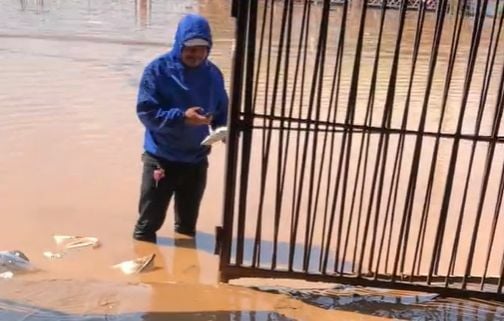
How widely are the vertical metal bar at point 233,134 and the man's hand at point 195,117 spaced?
0.61 metres

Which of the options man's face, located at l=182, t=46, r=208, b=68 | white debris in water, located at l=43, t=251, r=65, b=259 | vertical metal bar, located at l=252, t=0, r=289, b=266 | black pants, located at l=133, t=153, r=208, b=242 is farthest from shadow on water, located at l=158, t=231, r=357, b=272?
man's face, located at l=182, t=46, r=208, b=68

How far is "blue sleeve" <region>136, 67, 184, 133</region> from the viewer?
13.7 feet

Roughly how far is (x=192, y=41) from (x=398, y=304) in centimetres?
177

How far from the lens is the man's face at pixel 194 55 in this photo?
419cm

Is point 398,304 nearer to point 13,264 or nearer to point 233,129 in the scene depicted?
point 233,129

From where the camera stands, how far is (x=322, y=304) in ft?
12.3

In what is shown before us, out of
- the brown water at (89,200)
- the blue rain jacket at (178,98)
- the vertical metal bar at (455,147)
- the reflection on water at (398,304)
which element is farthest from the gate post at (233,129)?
the vertical metal bar at (455,147)

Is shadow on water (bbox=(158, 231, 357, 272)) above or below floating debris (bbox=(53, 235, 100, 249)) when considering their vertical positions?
above

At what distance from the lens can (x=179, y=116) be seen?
416 centimetres

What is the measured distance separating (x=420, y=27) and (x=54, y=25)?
12.5 metres

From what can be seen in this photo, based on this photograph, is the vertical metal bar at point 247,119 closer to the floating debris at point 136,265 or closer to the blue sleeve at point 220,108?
the blue sleeve at point 220,108

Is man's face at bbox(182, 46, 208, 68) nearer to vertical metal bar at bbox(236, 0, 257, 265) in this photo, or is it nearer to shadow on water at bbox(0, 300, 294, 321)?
vertical metal bar at bbox(236, 0, 257, 265)

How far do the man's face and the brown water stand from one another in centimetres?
124

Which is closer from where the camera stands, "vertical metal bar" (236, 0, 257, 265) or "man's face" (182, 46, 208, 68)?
"vertical metal bar" (236, 0, 257, 265)
